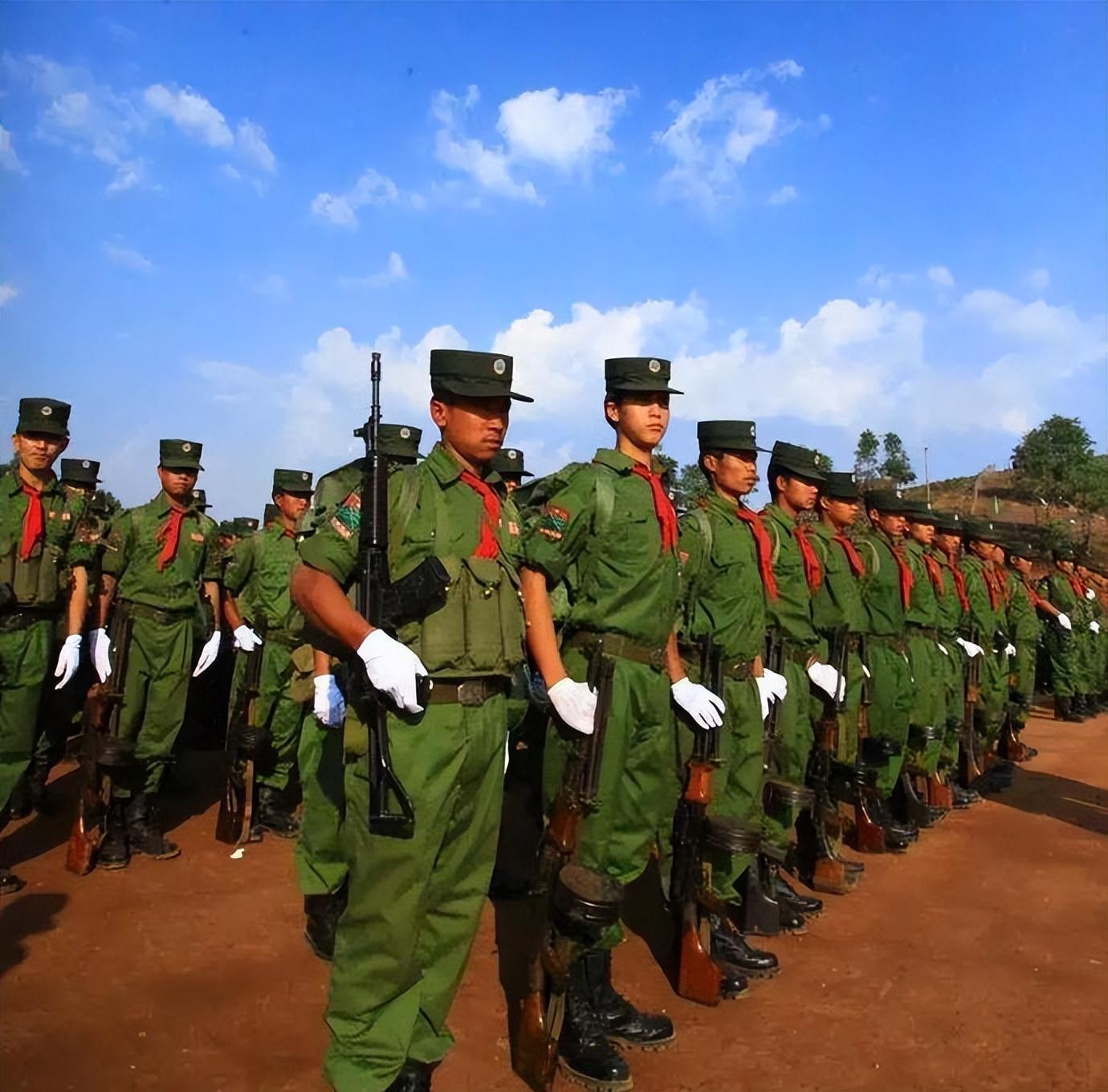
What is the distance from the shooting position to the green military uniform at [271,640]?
7.51m

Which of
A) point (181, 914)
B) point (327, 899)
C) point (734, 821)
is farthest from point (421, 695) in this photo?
point (181, 914)

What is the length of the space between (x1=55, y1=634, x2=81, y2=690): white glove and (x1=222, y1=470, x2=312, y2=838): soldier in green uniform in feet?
4.27

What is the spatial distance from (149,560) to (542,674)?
4.05 metres

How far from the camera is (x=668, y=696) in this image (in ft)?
14.1

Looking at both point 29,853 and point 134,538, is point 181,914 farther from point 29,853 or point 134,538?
point 134,538

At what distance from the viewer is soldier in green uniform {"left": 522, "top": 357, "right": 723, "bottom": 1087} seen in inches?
158

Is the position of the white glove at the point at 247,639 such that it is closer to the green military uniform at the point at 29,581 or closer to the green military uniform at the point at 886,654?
the green military uniform at the point at 29,581

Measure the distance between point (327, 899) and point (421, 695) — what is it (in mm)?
1778

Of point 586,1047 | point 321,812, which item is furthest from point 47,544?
point 586,1047

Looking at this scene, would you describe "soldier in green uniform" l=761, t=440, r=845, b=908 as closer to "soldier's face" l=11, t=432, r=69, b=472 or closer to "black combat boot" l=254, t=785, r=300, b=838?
"black combat boot" l=254, t=785, r=300, b=838

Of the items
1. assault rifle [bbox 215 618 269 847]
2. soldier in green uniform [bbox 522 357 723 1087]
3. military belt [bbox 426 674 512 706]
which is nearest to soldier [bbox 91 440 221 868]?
Result: assault rifle [bbox 215 618 269 847]

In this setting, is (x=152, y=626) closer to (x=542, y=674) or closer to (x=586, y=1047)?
(x=542, y=674)

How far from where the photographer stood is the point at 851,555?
7363 millimetres

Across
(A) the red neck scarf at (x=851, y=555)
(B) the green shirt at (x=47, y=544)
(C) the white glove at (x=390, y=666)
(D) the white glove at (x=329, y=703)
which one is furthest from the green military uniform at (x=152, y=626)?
(A) the red neck scarf at (x=851, y=555)
